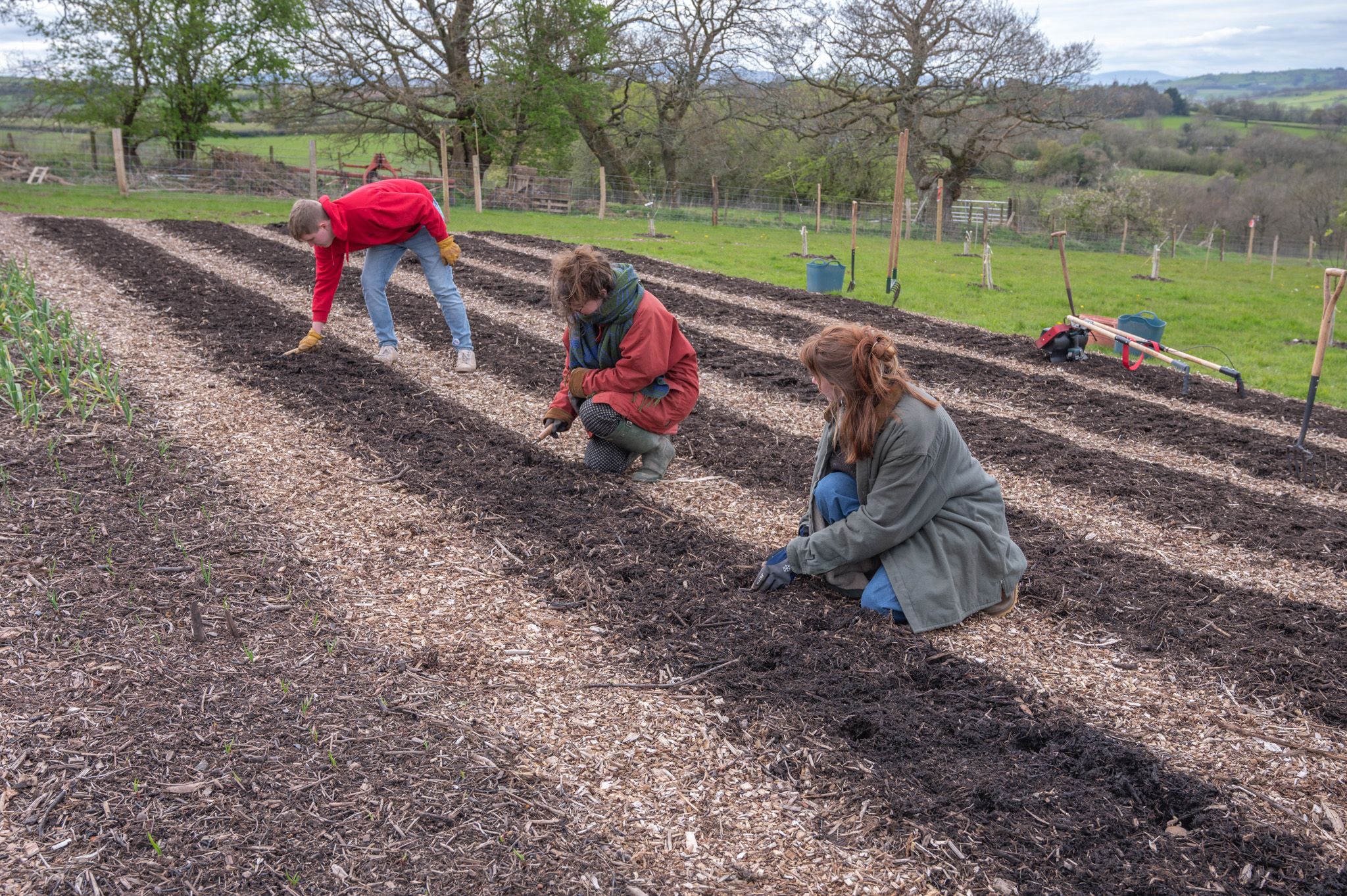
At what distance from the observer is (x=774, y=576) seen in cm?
387

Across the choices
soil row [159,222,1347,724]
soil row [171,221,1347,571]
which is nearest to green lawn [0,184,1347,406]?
soil row [171,221,1347,571]

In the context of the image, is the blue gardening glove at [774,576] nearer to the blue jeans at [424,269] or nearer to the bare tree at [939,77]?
the blue jeans at [424,269]

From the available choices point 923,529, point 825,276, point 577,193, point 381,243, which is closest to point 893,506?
point 923,529

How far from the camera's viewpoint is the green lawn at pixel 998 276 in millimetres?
11289

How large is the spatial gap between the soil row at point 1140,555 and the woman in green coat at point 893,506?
56cm

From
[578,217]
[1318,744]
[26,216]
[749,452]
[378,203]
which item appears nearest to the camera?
[1318,744]

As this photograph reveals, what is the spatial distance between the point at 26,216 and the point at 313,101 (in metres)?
14.3

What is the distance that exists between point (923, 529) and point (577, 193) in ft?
85.3

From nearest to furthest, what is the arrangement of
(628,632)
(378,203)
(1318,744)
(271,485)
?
(1318,744) → (628,632) → (271,485) → (378,203)

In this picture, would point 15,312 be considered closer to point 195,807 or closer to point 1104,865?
point 195,807

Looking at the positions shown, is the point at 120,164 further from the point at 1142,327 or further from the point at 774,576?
the point at 774,576

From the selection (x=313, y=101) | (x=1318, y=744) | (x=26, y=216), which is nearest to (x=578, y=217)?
(x=313, y=101)

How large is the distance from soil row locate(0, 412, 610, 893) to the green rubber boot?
5.67 ft

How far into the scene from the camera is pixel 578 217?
24.6m
